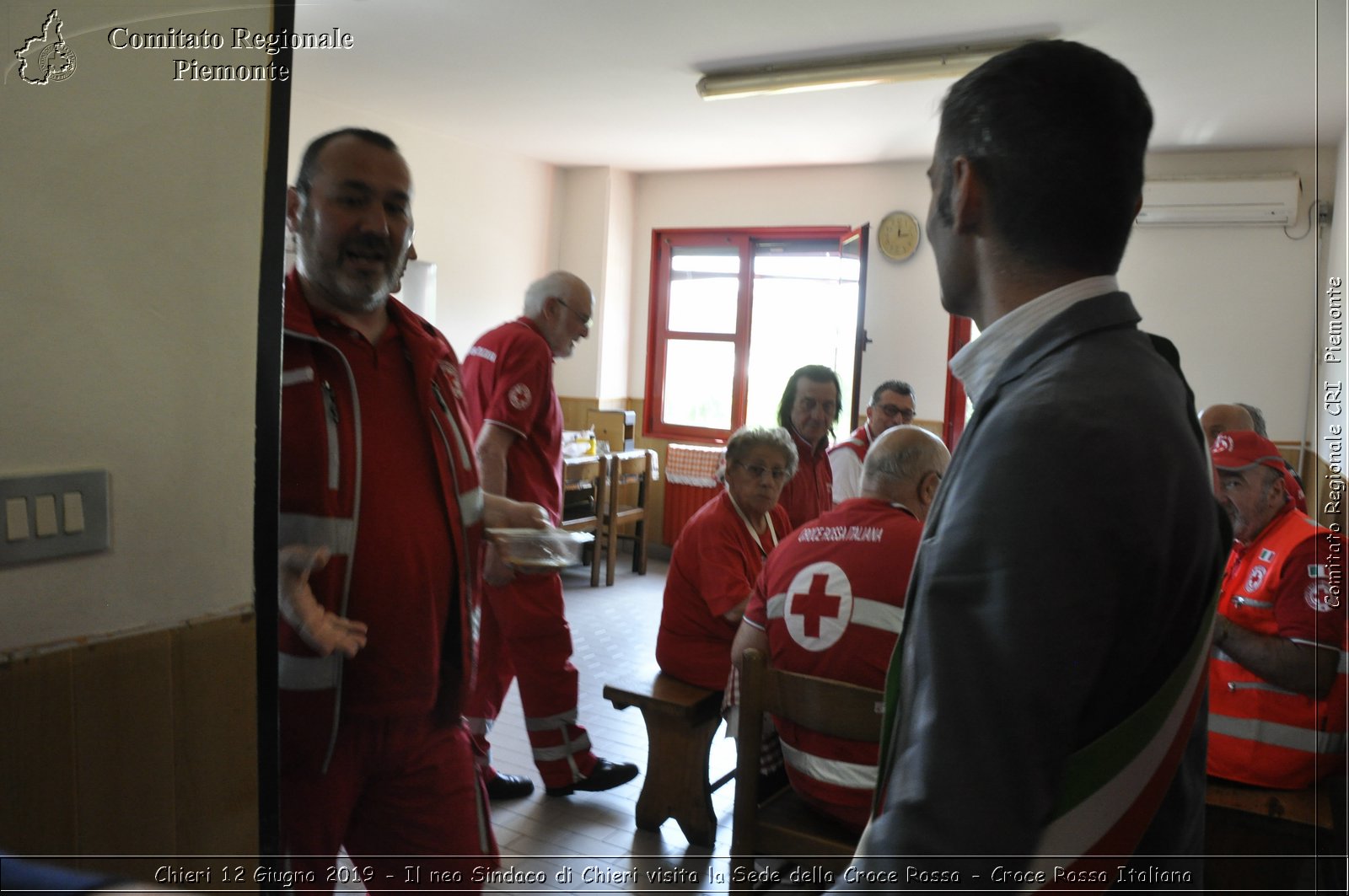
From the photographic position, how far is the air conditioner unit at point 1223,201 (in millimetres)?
5406

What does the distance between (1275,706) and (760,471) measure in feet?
4.49

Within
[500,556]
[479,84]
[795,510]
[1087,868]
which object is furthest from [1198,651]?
[479,84]

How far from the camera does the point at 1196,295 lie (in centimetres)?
572

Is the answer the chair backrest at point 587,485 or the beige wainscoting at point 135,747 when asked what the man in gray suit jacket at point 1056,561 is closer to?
the beige wainscoting at point 135,747

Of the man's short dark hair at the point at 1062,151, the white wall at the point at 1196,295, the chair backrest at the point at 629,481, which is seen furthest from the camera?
the chair backrest at the point at 629,481

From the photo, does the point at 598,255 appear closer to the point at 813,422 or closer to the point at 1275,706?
the point at 813,422

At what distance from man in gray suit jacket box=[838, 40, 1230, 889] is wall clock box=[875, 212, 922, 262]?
587cm

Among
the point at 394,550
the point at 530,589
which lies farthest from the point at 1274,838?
the point at 530,589

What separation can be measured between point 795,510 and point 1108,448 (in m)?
2.80

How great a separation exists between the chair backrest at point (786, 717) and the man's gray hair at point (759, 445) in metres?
0.98

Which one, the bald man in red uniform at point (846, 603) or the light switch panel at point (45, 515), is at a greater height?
the light switch panel at point (45, 515)

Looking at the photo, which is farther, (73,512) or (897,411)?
(897,411)

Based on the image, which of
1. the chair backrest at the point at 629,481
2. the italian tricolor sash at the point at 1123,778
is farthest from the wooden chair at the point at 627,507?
the italian tricolor sash at the point at 1123,778

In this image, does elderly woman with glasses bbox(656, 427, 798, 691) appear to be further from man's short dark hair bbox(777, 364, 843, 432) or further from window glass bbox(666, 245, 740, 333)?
window glass bbox(666, 245, 740, 333)
